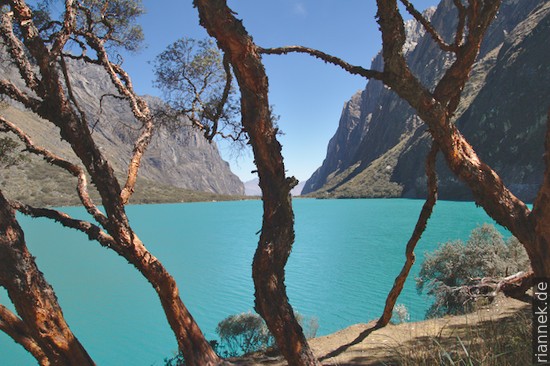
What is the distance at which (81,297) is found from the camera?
20188mm

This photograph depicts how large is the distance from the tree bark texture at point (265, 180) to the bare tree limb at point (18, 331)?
1.67 m

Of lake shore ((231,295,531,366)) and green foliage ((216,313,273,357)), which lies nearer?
lake shore ((231,295,531,366))

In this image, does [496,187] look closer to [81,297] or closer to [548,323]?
[548,323]

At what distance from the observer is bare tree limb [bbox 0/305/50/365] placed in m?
2.98

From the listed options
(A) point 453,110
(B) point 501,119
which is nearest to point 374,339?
(A) point 453,110

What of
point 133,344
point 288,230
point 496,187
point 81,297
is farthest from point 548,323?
point 81,297

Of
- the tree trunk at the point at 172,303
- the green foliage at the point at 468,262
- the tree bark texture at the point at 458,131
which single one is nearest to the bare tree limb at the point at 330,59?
the tree bark texture at the point at 458,131

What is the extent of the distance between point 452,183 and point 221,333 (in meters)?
93.1

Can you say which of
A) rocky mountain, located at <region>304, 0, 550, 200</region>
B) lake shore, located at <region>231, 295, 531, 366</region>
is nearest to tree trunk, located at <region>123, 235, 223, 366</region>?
lake shore, located at <region>231, 295, 531, 366</region>

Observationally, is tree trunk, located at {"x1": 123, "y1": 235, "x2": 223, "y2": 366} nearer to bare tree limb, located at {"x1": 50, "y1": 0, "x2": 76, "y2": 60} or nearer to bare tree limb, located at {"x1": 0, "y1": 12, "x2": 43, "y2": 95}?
bare tree limb, located at {"x1": 0, "y1": 12, "x2": 43, "y2": 95}

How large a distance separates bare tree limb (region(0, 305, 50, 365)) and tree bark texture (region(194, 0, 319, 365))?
1669 mm

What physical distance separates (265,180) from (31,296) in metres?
1.74

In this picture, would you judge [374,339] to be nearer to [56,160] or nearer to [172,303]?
[172,303]

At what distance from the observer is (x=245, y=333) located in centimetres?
1079
